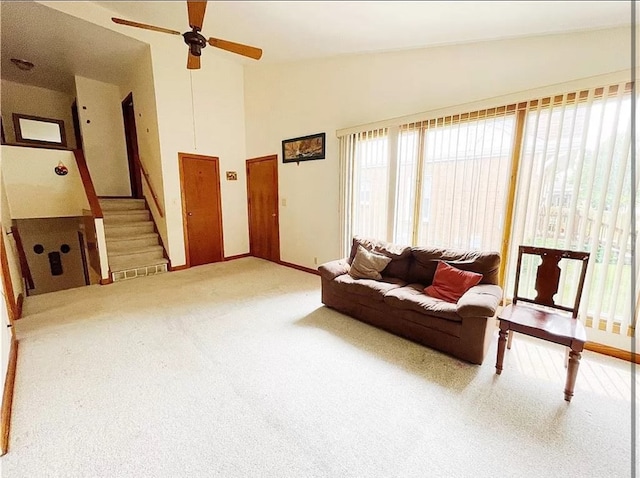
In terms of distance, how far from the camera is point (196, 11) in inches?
69.8

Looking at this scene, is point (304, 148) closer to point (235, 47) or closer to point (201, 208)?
point (235, 47)

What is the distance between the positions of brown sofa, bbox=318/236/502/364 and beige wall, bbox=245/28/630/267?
1.18 metres

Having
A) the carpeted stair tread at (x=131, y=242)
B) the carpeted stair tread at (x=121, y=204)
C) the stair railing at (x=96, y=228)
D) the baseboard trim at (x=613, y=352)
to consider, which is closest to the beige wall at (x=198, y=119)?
the carpeted stair tread at (x=131, y=242)

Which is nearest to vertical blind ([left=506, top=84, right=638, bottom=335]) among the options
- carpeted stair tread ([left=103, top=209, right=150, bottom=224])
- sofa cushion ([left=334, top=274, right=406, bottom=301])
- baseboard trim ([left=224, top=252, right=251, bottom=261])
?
sofa cushion ([left=334, top=274, right=406, bottom=301])

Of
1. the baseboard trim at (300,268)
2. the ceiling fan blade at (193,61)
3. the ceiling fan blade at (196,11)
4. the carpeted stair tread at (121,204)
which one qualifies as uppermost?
the ceiling fan blade at (193,61)

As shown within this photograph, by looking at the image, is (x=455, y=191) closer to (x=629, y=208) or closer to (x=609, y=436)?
(x=629, y=208)

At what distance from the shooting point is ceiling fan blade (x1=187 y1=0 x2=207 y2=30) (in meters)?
1.68

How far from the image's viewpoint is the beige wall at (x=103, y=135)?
5.30 m

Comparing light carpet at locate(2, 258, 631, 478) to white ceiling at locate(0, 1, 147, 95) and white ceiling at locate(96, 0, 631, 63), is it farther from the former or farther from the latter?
white ceiling at locate(0, 1, 147, 95)

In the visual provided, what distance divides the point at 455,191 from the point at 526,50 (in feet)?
4.31

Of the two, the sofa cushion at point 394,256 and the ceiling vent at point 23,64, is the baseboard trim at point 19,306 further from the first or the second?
the sofa cushion at point 394,256

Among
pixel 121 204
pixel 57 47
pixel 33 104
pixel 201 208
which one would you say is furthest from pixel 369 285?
pixel 33 104

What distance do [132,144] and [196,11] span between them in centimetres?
507

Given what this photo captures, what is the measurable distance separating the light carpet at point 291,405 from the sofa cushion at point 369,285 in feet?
1.21
